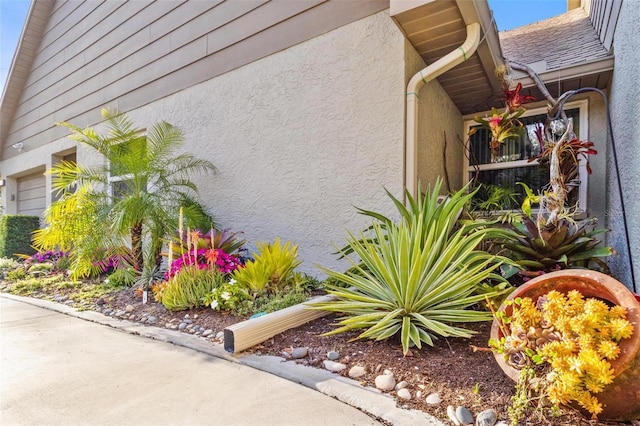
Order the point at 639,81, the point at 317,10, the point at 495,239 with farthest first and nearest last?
the point at 317,10
the point at 495,239
the point at 639,81

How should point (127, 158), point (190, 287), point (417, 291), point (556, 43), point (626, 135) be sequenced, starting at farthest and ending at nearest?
point (556, 43) → point (127, 158) → point (190, 287) → point (626, 135) → point (417, 291)

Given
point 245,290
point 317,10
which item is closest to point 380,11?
point 317,10

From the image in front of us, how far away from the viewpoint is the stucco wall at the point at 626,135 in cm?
270

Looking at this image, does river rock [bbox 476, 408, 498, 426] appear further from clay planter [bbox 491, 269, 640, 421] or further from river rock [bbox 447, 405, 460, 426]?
clay planter [bbox 491, 269, 640, 421]

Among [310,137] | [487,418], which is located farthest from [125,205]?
[487,418]

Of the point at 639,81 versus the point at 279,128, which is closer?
the point at 639,81

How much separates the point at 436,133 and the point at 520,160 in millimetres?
1378

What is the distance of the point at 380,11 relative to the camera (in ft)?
12.9

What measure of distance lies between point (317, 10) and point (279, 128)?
1.50 metres

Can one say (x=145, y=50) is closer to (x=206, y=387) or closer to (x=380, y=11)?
(x=380, y=11)

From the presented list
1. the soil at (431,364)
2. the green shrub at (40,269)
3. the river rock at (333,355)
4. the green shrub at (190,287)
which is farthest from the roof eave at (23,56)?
the river rock at (333,355)

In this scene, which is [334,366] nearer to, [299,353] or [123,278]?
[299,353]

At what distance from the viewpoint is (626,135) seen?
309 centimetres

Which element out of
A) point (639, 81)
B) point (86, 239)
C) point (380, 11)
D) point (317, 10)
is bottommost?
point (86, 239)
